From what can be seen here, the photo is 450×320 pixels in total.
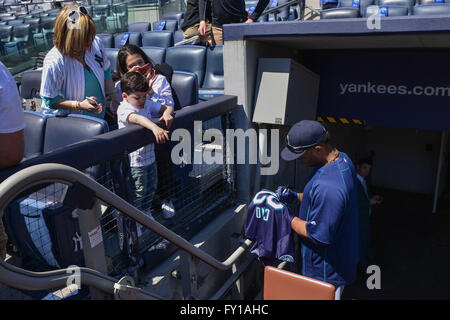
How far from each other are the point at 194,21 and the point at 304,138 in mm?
3977

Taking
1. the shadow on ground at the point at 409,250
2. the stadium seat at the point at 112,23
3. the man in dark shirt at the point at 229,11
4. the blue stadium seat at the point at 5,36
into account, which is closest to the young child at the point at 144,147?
the shadow on ground at the point at 409,250

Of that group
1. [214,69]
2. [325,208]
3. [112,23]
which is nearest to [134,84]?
[325,208]

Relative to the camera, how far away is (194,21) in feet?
19.7

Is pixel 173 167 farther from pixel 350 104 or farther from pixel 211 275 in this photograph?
pixel 350 104

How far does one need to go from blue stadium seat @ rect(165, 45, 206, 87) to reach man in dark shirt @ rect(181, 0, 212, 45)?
0.22 m

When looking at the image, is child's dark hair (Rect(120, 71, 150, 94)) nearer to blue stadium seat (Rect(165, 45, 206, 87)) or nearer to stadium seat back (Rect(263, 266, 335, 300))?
stadium seat back (Rect(263, 266, 335, 300))

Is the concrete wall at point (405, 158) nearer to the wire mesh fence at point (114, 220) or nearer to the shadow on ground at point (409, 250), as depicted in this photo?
the shadow on ground at point (409, 250)

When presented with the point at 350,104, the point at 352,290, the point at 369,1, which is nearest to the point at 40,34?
the point at 369,1

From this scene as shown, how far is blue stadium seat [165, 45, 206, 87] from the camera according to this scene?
231 inches

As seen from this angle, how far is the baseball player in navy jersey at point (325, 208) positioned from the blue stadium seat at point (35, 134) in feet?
5.85

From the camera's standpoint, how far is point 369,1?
991 cm

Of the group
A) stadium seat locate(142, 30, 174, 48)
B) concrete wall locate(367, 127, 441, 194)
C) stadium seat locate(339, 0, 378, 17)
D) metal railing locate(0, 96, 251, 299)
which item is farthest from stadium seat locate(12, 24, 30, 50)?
metal railing locate(0, 96, 251, 299)

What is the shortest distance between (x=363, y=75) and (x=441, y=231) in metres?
2.78
